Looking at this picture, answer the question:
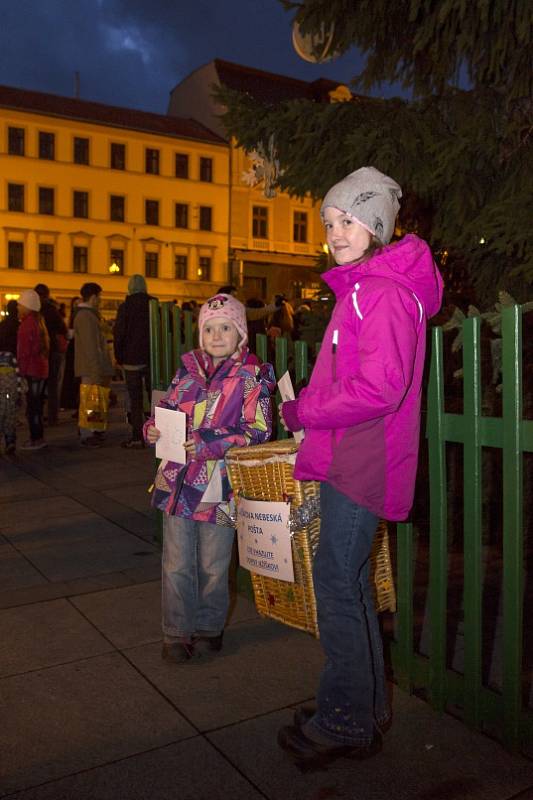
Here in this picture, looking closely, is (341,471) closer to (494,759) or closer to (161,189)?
(494,759)

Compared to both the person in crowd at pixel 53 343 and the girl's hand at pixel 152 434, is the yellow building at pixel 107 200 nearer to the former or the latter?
the person in crowd at pixel 53 343

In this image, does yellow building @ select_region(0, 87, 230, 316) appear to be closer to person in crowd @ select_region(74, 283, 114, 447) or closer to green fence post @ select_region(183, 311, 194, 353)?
person in crowd @ select_region(74, 283, 114, 447)

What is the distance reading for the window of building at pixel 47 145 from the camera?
43906mm

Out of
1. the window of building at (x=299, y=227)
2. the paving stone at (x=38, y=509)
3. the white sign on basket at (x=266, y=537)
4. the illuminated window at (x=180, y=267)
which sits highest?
the window of building at (x=299, y=227)

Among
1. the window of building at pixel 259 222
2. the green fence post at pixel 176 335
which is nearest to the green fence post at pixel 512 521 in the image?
the green fence post at pixel 176 335

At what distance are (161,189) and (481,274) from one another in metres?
44.1

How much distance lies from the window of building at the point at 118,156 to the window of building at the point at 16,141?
5.21m

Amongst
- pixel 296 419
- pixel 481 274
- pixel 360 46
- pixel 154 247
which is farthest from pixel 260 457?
pixel 154 247

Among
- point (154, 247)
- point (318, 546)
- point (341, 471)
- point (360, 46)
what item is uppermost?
point (154, 247)

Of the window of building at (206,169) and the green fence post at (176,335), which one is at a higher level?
the window of building at (206,169)

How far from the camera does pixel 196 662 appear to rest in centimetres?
334

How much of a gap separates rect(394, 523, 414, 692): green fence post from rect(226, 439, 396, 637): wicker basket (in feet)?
0.17

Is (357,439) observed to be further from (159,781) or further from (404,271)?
(159,781)

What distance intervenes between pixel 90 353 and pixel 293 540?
23.9 ft
